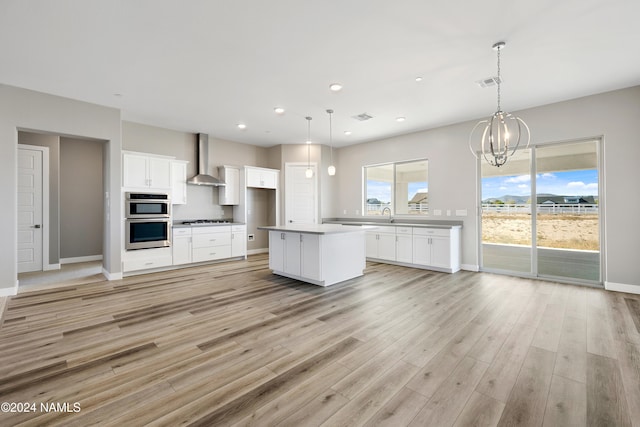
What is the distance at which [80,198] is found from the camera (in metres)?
6.47

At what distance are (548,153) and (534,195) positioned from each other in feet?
2.44

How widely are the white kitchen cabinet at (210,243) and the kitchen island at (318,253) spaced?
5.71ft

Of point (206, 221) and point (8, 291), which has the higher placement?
point (206, 221)

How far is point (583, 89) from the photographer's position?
4117 mm

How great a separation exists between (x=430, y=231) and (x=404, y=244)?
627mm

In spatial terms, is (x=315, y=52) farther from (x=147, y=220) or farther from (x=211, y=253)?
(x=211, y=253)

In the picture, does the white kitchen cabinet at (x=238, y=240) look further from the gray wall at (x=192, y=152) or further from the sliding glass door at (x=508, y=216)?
the sliding glass door at (x=508, y=216)

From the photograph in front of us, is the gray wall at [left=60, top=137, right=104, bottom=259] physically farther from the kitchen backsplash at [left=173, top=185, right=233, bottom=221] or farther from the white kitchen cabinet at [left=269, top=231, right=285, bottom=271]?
the white kitchen cabinet at [left=269, top=231, right=285, bottom=271]

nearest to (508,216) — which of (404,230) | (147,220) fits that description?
(404,230)

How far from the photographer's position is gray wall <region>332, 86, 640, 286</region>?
4035 millimetres

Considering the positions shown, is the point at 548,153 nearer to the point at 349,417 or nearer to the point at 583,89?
the point at 583,89

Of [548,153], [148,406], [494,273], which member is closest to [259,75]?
[148,406]

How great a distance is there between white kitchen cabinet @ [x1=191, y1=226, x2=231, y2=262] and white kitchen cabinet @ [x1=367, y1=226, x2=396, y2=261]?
10.8 ft

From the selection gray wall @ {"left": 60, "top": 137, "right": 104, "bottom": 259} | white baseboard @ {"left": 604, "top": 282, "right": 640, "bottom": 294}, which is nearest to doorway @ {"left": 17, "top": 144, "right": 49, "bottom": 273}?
gray wall @ {"left": 60, "top": 137, "right": 104, "bottom": 259}
